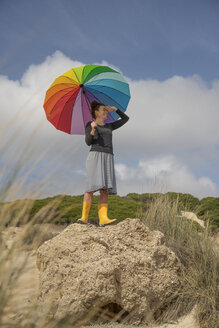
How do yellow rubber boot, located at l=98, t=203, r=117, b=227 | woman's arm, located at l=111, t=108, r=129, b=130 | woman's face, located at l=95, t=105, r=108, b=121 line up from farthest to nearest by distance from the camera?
woman's arm, located at l=111, t=108, r=129, b=130 → woman's face, located at l=95, t=105, r=108, b=121 → yellow rubber boot, located at l=98, t=203, r=117, b=227

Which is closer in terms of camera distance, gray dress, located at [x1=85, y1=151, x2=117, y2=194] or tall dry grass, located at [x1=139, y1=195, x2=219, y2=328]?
tall dry grass, located at [x1=139, y1=195, x2=219, y2=328]

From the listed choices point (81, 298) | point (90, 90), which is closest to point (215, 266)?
point (81, 298)

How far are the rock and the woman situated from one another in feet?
1.61

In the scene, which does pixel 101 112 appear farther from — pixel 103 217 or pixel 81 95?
pixel 103 217

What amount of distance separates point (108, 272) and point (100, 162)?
183 centimetres

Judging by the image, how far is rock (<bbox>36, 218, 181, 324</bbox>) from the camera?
3957 millimetres

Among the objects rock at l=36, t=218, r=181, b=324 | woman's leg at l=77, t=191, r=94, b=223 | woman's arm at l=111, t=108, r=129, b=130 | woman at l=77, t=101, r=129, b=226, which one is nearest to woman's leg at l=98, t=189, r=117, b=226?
woman at l=77, t=101, r=129, b=226

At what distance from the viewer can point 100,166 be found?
5.20m

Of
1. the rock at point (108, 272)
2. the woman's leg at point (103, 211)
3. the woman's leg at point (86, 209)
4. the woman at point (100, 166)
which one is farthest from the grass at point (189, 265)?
the woman's leg at point (103, 211)

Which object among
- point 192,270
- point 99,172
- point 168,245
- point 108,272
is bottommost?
point 108,272

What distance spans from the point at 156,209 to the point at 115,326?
7.92ft

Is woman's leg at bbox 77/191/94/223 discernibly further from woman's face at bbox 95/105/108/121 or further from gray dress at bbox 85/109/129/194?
woman's face at bbox 95/105/108/121

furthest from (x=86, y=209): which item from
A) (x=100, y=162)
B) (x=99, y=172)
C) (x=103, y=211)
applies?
(x=100, y=162)

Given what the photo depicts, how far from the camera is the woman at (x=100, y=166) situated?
5180 millimetres
